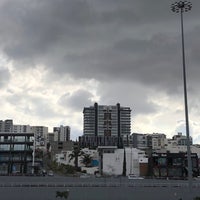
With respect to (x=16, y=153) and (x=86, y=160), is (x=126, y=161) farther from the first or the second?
(x=16, y=153)

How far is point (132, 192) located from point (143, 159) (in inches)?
3841

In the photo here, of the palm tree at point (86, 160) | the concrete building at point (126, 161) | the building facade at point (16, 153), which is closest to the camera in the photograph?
the building facade at point (16, 153)

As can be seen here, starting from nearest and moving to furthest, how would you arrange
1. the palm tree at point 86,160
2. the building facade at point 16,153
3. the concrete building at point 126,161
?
the building facade at point 16,153 < the concrete building at point 126,161 < the palm tree at point 86,160

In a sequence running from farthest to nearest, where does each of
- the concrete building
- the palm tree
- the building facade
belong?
the palm tree → the concrete building → the building facade

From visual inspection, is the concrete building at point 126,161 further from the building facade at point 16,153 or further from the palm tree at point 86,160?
the building facade at point 16,153

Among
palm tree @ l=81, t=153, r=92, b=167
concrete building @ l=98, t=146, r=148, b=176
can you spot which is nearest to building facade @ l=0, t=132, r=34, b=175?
palm tree @ l=81, t=153, r=92, b=167

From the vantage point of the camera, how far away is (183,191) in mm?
47219

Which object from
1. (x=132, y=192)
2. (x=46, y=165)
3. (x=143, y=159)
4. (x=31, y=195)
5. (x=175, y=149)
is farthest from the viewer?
(x=175, y=149)

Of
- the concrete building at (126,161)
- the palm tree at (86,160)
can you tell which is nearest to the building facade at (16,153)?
the palm tree at (86,160)

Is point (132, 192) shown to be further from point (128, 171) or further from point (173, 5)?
point (128, 171)

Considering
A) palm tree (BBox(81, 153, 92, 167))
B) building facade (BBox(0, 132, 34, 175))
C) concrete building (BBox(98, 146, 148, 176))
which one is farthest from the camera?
palm tree (BBox(81, 153, 92, 167))

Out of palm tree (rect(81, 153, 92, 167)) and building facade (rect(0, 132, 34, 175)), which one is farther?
palm tree (rect(81, 153, 92, 167))

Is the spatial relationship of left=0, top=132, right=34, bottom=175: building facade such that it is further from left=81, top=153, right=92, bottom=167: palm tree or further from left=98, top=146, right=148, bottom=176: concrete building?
left=98, top=146, right=148, bottom=176: concrete building

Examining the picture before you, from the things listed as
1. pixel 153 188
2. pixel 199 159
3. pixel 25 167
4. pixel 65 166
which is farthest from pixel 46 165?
pixel 153 188
